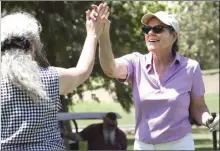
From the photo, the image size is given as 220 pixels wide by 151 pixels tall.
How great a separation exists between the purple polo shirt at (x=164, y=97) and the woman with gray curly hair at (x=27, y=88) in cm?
68

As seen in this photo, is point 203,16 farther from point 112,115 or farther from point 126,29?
point 112,115

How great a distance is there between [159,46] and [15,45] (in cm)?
110

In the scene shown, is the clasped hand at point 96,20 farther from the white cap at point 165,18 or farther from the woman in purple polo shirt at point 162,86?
the white cap at point 165,18

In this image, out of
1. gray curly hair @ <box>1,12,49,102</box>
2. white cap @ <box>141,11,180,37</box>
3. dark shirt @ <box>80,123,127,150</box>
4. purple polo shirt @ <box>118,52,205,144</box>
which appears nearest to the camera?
gray curly hair @ <box>1,12,49,102</box>

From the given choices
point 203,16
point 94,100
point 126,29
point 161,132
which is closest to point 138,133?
point 161,132

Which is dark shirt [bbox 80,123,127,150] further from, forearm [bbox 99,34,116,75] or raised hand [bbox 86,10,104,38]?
raised hand [bbox 86,10,104,38]

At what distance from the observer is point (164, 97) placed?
3838mm

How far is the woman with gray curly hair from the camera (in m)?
3.20

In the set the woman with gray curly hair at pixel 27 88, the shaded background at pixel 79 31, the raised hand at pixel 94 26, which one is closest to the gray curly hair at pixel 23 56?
the woman with gray curly hair at pixel 27 88

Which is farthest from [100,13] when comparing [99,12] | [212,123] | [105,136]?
[105,136]

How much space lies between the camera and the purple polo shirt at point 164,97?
3.84 meters

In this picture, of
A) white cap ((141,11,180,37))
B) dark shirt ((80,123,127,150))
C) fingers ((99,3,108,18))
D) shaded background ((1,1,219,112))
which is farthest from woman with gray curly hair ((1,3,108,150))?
shaded background ((1,1,219,112))

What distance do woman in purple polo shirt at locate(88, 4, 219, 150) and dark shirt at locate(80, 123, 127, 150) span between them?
720 cm

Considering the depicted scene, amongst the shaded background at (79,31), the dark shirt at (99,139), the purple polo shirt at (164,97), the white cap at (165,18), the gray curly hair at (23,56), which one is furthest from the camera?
the shaded background at (79,31)
